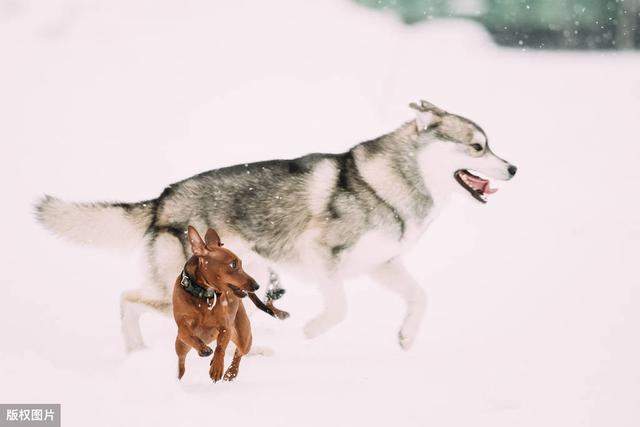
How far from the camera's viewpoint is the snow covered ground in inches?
133

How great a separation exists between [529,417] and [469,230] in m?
2.39

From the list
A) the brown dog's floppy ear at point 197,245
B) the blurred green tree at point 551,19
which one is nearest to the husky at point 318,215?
the brown dog's floppy ear at point 197,245

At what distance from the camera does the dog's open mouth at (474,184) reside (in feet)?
11.9

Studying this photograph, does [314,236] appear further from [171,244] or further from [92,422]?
[92,422]

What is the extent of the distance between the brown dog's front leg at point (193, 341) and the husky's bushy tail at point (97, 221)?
1.11 metres

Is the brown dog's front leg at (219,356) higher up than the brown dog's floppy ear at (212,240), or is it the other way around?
the brown dog's floppy ear at (212,240)

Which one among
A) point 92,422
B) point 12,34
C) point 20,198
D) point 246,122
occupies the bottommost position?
point 92,422

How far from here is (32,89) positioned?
6.17 meters

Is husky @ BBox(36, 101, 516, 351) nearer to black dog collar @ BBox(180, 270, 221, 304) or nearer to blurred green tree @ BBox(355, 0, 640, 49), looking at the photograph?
black dog collar @ BBox(180, 270, 221, 304)

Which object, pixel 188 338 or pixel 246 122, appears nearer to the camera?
pixel 188 338

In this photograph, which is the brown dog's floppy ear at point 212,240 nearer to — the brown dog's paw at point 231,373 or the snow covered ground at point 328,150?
the brown dog's paw at point 231,373

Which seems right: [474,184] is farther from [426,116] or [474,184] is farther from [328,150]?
[328,150]

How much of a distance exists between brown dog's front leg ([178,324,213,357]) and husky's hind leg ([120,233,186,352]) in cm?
83

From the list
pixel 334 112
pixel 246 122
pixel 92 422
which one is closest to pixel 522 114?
pixel 334 112
